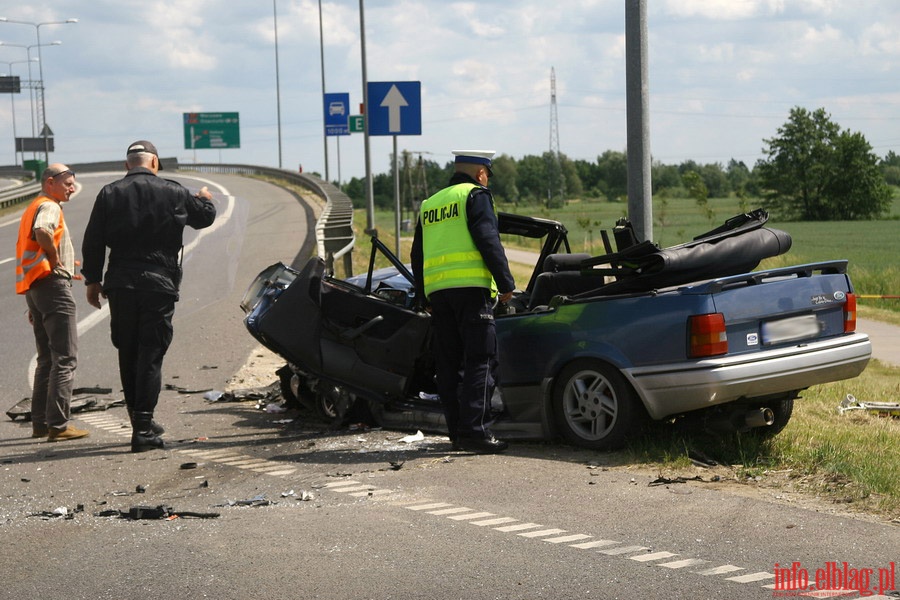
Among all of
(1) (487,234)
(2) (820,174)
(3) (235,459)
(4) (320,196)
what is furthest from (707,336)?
(2) (820,174)

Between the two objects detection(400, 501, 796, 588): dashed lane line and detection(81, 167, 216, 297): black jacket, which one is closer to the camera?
detection(400, 501, 796, 588): dashed lane line

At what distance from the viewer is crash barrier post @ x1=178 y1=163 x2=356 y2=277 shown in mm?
16609

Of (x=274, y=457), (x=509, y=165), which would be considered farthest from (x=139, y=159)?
(x=509, y=165)

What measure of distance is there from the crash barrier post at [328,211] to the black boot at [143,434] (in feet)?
18.2

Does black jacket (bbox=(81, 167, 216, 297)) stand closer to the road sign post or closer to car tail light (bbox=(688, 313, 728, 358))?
car tail light (bbox=(688, 313, 728, 358))

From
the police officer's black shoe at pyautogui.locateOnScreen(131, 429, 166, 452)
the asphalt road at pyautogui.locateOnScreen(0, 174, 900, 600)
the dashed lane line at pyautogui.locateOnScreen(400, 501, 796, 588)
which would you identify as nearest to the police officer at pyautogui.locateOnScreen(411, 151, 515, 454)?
the asphalt road at pyautogui.locateOnScreen(0, 174, 900, 600)

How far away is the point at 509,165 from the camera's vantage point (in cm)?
14538

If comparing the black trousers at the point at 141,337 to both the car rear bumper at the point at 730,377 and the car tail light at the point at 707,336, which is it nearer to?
the car rear bumper at the point at 730,377

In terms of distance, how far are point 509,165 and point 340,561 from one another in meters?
142

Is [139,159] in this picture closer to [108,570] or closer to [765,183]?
[108,570]

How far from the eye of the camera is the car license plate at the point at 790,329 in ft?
22.0

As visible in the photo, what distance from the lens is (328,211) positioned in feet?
76.9

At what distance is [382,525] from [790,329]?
9.31 feet

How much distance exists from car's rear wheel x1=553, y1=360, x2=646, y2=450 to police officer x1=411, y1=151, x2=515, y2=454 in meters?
0.44
